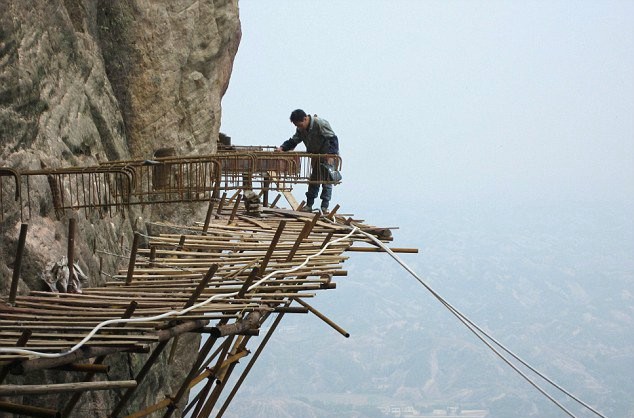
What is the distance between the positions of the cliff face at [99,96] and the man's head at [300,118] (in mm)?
1557

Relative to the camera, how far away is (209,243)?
419 inches

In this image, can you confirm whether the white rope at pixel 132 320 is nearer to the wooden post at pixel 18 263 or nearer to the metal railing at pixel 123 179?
the wooden post at pixel 18 263

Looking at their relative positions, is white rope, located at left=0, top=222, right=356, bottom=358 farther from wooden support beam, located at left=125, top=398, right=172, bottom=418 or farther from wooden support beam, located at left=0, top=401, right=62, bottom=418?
wooden support beam, located at left=125, top=398, right=172, bottom=418

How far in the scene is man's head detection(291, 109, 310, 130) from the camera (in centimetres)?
1444

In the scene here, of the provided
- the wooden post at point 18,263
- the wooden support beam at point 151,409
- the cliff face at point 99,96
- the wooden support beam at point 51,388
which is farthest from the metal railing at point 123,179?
the wooden support beam at point 51,388

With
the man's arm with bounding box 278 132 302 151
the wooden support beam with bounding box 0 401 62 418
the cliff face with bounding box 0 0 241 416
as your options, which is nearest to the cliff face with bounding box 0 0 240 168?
the cliff face with bounding box 0 0 241 416

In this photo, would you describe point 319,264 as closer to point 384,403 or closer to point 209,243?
point 209,243

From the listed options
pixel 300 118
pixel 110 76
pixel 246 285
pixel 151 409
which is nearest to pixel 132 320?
pixel 246 285

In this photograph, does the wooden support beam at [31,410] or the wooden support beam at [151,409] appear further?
the wooden support beam at [151,409]

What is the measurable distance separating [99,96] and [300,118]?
351 cm

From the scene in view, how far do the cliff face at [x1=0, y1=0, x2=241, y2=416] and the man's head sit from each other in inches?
61.3

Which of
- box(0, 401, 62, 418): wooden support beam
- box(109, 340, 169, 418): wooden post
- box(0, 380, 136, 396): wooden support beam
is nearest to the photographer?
box(0, 380, 136, 396): wooden support beam

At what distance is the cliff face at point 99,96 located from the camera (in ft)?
29.5

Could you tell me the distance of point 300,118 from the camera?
14.4 meters
